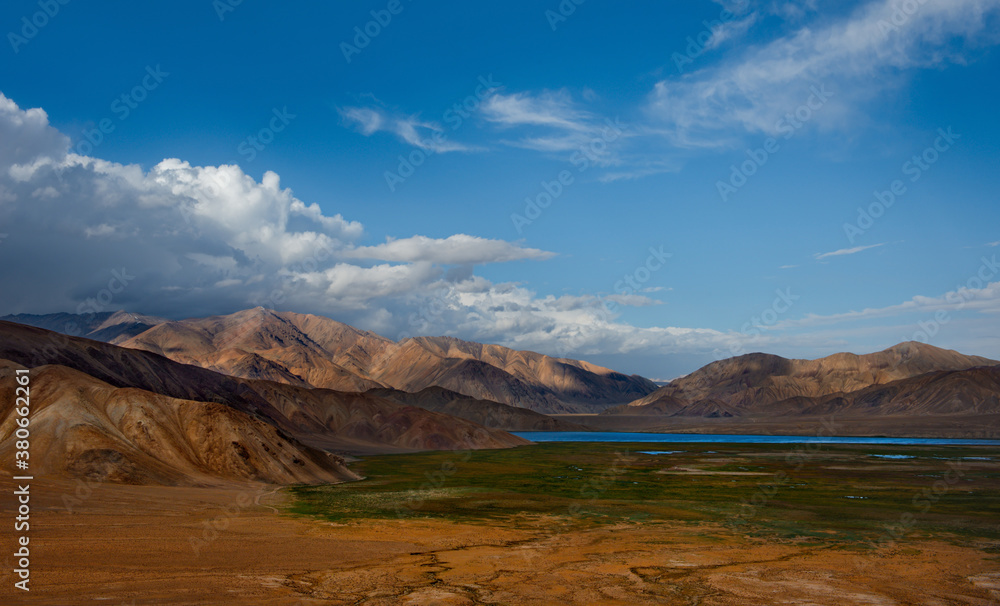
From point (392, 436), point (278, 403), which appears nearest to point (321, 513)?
point (392, 436)

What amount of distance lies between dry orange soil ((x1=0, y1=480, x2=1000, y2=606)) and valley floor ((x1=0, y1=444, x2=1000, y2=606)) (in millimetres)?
82

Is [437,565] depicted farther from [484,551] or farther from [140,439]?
[140,439]

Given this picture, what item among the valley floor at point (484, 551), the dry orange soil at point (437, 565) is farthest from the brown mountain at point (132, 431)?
the dry orange soil at point (437, 565)

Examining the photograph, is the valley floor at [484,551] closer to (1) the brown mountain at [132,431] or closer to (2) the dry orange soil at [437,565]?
(2) the dry orange soil at [437,565]

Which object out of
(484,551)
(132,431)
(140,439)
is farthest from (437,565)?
(132,431)

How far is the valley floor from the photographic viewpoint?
1938 cm

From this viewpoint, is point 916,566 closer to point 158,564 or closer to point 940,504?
point 940,504

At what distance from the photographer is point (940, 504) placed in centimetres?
4325

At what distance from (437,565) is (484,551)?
3.32 meters

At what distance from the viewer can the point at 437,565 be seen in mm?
23266

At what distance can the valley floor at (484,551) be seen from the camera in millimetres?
19375

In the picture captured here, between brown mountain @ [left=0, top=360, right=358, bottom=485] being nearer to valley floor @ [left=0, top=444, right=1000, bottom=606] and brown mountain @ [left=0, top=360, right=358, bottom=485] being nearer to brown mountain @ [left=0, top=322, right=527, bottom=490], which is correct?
brown mountain @ [left=0, top=322, right=527, bottom=490]

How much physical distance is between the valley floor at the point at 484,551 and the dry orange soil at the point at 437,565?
0.08 m

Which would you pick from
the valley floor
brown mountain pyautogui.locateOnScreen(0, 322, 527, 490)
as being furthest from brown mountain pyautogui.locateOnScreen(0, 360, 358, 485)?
the valley floor
